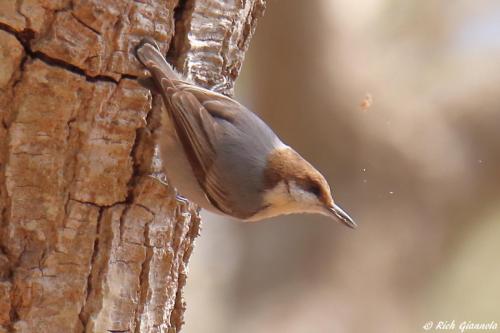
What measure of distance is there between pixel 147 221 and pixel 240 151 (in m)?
0.35

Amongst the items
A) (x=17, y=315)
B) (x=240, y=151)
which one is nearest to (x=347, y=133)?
(x=240, y=151)

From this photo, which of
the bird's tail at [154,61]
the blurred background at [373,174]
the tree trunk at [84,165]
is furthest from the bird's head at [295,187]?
the blurred background at [373,174]

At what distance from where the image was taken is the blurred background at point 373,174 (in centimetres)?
373

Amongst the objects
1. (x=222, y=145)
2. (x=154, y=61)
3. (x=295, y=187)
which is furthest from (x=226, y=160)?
(x=154, y=61)

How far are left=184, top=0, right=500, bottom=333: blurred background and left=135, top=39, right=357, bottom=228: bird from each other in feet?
5.18

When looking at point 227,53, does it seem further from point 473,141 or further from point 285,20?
point 473,141

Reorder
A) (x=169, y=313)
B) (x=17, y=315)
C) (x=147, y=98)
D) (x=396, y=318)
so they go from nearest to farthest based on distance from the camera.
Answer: (x=17, y=315) → (x=147, y=98) → (x=169, y=313) → (x=396, y=318)

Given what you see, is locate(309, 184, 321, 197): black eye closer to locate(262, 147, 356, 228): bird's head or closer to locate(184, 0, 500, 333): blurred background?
locate(262, 147, 356, 228): bird's head

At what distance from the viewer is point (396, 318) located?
4.01 meters

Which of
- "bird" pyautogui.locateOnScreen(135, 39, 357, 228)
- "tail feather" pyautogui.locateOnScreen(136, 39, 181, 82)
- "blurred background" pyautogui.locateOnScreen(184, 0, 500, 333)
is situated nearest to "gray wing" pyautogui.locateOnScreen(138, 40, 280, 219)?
"bird" pyautogui.locateOnScreen(135, 39, 357, 228)

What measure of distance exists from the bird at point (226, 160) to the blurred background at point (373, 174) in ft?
5.18

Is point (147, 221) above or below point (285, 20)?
below

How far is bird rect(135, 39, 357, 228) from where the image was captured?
2041 millimetres

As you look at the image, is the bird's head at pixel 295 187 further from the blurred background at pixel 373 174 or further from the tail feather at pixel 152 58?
the blurred background at pixel 373 174
